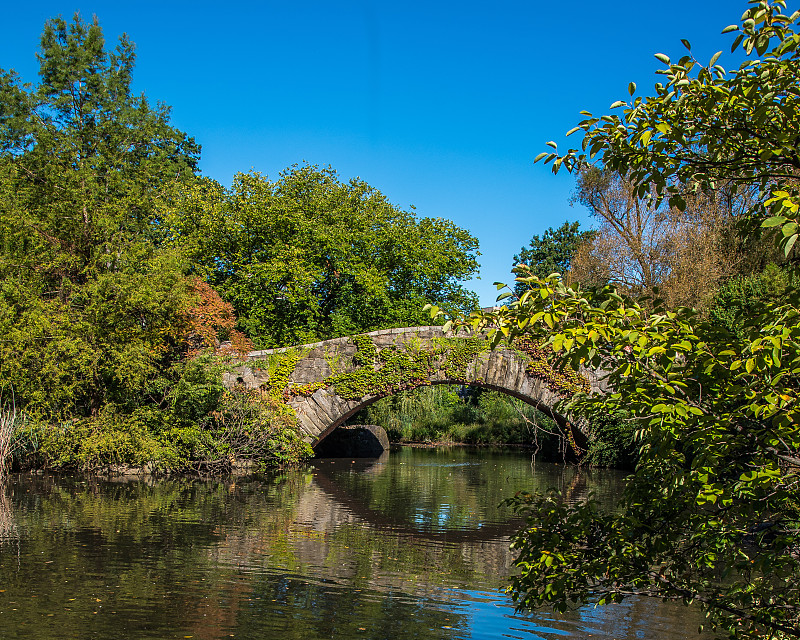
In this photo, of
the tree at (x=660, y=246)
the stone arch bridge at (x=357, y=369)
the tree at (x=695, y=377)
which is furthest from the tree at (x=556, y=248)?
the tree at (x=695, y=377)

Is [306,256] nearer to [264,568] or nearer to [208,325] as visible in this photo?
[208,325]

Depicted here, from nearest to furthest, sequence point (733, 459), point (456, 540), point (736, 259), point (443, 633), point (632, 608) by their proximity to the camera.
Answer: point (733, 459) < point (443, 633) < point (632, 608) < point (456, 540) < point (736, 259)

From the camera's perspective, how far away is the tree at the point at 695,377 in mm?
2514

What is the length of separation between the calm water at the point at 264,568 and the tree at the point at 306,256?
9284 mm

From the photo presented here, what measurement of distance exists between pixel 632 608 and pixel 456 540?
2.81 m

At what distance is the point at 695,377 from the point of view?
2.75 metres

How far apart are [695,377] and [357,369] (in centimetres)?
1351

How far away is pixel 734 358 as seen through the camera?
2715mm

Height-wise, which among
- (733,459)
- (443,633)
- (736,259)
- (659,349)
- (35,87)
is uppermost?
(35,87)

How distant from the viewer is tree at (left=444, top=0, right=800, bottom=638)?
2.51 m

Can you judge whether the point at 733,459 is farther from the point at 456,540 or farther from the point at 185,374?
the point at 185,374

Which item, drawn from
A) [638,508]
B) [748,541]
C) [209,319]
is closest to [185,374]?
[209,319]

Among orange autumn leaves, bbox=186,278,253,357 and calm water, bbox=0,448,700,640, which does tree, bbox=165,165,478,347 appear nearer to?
orange autumn leaves, bbox=186,278,253,357

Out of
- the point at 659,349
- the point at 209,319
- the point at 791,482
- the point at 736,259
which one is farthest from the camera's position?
the point at 736,259
